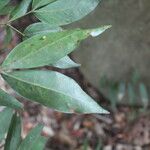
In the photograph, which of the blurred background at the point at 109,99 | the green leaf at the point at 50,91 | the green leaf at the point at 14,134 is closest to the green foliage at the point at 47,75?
the green leaf at the point at 50,91

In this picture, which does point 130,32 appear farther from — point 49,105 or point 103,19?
point 49,105

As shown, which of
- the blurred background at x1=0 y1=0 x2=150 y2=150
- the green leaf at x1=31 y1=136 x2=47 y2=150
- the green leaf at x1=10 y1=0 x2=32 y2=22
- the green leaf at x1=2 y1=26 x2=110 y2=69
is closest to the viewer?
the green leaf at x1=2 y1=26 x2=110 y2=69

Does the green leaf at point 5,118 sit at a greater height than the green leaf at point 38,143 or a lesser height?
greater

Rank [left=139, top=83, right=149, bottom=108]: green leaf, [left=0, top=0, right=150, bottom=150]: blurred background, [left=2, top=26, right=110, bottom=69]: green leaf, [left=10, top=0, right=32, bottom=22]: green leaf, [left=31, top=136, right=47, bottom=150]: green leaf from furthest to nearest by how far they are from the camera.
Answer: [left=139, top=83, right=149, bottom=108]: green leaf < [left=0, top=0, right=150, bottom=150]: blurred background < [left=31, top=136, right=47, bottom=150]: green leaf < [left=10, top=0, right=32, bottom=22]: green leaf < [left=2, top=26, right=110, bottom=69]: green leaf

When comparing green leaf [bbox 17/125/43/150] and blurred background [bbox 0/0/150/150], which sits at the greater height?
green leaf [bbox 17/125/43/150]

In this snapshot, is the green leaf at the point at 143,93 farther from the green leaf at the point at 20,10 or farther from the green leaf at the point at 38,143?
the green leaf at the point at 20,10

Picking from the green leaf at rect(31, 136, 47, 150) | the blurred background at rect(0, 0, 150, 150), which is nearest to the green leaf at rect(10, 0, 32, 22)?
the green leaf at rect(31, 136, 47, 150)

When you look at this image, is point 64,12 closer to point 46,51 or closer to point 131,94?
point 46,51

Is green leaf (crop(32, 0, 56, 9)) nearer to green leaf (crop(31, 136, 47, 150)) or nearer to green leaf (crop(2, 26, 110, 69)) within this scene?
green leaf (crop(2, 26, 110, 69))
